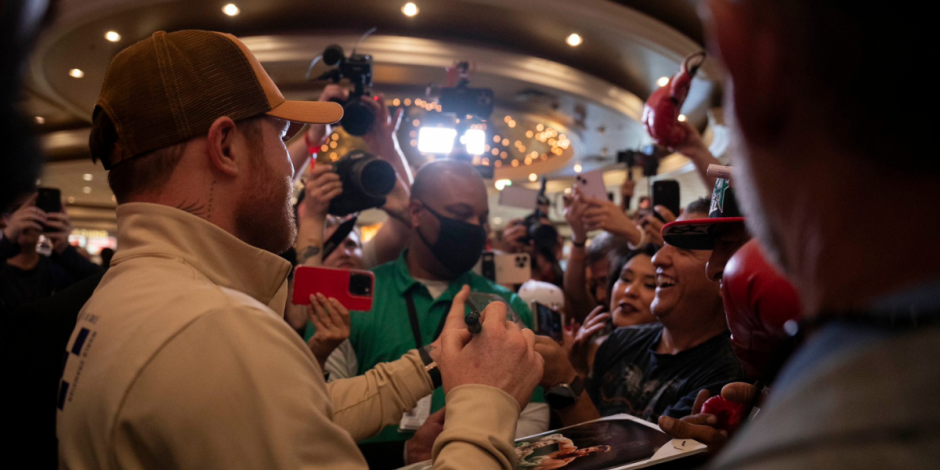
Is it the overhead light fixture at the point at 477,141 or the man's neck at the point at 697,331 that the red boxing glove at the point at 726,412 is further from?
the overhead light fixture at the point at 477,141

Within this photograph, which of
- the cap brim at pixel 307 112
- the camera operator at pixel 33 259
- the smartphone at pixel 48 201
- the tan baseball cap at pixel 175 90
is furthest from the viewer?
the smartphone at pixel 48 201

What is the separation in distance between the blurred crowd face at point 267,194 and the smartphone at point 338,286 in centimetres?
57

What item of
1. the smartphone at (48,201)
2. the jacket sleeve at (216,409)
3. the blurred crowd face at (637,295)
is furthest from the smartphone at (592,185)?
the smartphone at (48,201)

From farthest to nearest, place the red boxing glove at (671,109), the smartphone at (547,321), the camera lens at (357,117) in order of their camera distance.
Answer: the camera lens at (357,117) < the red boxing glove at (671,109) < the smartphone at (547,321)

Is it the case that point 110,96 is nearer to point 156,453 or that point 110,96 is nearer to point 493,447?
point 156,453

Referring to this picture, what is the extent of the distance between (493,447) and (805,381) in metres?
0.58

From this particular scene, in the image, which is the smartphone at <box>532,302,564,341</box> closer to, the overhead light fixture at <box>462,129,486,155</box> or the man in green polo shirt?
the man in green polo shirt

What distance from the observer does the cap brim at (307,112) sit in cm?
115

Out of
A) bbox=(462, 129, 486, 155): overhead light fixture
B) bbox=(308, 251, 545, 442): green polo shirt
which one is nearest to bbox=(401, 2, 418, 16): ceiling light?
bbox=(462, 129, 486, 155): overhead light fixture

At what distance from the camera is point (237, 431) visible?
0.77 m

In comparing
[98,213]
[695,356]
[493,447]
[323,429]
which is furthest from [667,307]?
[98,213]

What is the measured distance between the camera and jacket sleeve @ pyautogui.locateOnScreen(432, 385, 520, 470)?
0.90 m

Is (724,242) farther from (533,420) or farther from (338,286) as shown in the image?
(338,286)

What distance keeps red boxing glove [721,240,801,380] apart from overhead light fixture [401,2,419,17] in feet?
19.5
